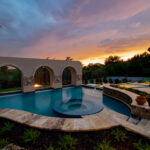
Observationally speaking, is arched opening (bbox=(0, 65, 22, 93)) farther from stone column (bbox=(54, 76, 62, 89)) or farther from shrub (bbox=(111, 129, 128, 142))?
shrub (bbox=(111, 129, 128, 142))

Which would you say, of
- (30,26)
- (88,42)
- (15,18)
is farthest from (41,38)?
(88,42)

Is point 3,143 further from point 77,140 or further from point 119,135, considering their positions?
point 119,135

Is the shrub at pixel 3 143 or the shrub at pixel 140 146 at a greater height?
the shrub at pixel 3 143

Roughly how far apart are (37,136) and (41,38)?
1306 centimetres

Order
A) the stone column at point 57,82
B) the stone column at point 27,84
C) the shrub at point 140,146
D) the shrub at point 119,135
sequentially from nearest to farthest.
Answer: the shrub at point 140,146, the shrub at point 119,135, the stone column at point 27,84, the stone column at point 57,82

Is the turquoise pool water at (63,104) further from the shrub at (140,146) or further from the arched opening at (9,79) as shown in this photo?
the arched opening at (9,79)

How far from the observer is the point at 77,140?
2.39m

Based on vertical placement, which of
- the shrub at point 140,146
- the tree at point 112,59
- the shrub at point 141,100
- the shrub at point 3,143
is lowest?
the shrub at point 140,146

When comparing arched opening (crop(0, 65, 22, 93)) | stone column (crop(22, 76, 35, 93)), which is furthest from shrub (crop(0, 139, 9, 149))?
arched opening (crop(0, 65, 22, 93))

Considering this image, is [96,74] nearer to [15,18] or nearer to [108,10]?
[108,10]

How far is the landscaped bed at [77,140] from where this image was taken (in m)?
2.19

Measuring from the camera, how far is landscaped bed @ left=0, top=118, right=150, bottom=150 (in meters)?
2.19

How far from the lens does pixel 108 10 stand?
8508 millimetres

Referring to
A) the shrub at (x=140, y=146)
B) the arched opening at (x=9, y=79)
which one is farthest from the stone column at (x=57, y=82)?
the shrub at (x=140, y=146)
